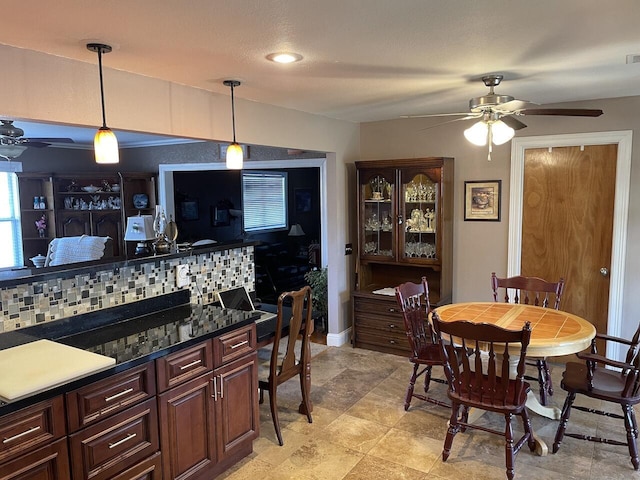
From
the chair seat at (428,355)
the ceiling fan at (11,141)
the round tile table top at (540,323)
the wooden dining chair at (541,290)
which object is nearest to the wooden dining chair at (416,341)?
the chair seat at (428,355)

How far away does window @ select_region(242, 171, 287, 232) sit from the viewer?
7323 mm

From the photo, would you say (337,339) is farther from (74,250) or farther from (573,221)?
(74,250)

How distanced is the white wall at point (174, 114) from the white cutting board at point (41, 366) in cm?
107

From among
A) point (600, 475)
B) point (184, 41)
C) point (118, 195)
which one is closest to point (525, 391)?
point (600, 475)

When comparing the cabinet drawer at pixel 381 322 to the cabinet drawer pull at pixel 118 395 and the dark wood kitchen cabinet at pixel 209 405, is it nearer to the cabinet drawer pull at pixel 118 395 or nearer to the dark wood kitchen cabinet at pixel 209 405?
the dark wood kitchen cabinet at pixel 209 405

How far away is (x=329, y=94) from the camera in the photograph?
3.46 meters

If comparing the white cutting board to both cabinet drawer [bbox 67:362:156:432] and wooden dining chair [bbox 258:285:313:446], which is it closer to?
cabinet drawer [bbox 67:362:156:432]

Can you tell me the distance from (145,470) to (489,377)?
1.91 metres

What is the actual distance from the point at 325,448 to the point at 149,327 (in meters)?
1.34

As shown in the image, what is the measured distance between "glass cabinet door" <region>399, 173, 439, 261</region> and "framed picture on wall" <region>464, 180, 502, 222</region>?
0.37m

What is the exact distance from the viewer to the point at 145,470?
2199 millimetres

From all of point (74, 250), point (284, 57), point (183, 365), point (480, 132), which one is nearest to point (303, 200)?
point (74, 250)

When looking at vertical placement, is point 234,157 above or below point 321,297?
above

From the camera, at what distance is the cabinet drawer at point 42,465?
66.5 inches
